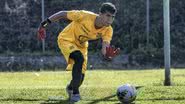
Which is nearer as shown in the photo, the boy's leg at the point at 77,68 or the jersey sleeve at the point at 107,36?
the boy's leg at the point at 77,68

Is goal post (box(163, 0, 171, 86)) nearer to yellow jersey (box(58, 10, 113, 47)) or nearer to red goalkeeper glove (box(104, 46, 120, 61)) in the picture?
yellow jersey (box(58, 10, 113, 47))

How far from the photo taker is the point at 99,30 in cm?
954

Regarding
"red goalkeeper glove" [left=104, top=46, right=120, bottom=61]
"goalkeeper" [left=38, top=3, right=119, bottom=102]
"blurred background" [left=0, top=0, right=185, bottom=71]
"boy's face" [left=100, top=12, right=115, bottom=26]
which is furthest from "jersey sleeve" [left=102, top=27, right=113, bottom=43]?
"blurred background" [left=0, top=0, right=185, bottom=71]

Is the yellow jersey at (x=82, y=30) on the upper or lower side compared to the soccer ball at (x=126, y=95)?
upper

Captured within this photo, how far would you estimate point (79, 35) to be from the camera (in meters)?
9.52

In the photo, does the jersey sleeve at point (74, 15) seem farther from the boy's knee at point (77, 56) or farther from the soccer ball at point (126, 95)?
the soccer ball at point (126, 95)

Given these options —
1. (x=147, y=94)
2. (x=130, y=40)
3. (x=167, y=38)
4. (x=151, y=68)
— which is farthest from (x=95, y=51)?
(x=147, y=94)

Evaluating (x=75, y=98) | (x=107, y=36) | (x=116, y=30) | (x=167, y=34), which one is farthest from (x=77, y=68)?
(x=116, y=30)

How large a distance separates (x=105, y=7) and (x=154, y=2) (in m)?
15.5

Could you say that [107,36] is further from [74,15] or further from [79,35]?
[74,15]

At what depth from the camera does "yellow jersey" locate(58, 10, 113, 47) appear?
31.1ft

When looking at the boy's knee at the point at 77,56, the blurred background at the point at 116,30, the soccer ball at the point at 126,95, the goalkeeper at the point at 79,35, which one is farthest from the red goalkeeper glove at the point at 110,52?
the blurred background at the point at 116,30

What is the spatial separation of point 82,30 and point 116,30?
47.9 ft

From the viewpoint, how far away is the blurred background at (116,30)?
2217 cm
